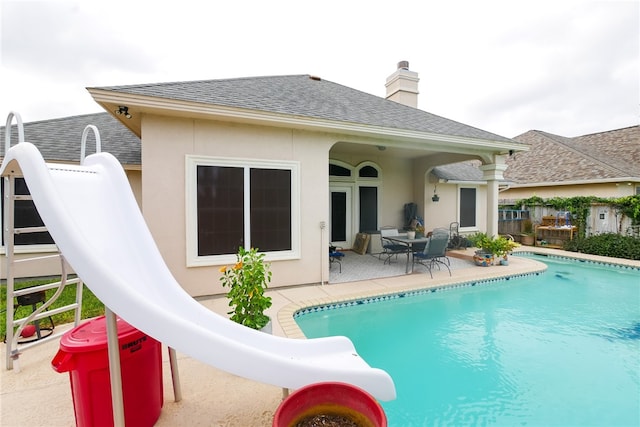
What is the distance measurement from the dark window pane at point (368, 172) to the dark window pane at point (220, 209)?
5.98 meters

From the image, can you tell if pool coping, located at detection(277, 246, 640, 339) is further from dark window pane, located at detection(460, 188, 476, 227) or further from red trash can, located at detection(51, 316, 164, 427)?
dark window pane, located at detection(460, 188, 476, 227)

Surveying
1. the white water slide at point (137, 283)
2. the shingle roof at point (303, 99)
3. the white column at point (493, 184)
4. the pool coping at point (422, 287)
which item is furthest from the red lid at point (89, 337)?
the white column at point (493, 184)

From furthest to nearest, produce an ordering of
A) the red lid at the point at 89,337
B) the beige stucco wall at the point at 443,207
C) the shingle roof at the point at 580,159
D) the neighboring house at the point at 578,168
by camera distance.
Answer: the shingle roof at the point at 580,159, the neighboring house at the point at 578,168, the beige stucco wall at the point at 443,207, the red lid at the point at 89,337

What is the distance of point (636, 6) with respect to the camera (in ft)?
21.1

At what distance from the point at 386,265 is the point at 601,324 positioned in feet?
14.5

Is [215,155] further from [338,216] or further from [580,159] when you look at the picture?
[580,159]

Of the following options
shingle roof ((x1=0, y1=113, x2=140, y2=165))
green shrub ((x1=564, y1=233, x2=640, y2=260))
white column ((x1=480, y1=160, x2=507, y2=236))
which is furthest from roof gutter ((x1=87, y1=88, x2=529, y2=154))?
green shrub ((x1=564, y1=233, x2=640, y2=260))

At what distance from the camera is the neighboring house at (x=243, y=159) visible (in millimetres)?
4863

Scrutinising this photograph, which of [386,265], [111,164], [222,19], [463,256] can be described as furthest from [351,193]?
[111,164]

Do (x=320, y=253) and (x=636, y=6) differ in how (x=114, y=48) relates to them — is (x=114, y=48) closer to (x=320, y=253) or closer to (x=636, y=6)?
(x=320, y=253)

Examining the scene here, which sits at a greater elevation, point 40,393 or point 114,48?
point 114,48

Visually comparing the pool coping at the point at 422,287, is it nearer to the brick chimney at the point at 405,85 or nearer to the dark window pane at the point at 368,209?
the dark window pane at the point at 368,209

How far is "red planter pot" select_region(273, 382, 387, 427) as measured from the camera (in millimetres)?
1460

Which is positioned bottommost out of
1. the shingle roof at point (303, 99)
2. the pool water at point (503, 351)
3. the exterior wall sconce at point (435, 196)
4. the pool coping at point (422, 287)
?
the pool water at point (503, 351)
